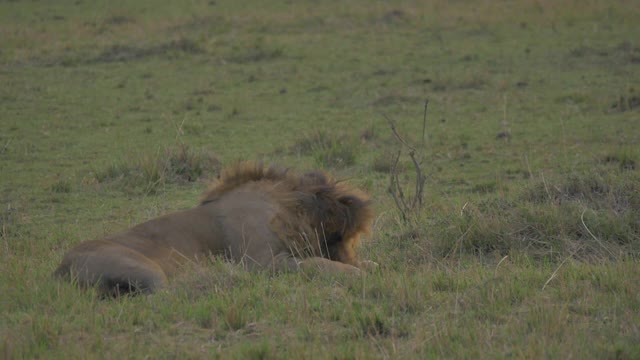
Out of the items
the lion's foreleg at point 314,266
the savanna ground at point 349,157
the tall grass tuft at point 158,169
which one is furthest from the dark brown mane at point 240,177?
the tall grass tuft at point 158,169

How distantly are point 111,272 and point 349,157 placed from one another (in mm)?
5463

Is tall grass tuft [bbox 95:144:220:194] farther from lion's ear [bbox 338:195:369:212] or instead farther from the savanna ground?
lion's ear [bbox 338:195:369:212]

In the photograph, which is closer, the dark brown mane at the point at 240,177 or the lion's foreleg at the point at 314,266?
the lion's foreleg at the point at 314,266

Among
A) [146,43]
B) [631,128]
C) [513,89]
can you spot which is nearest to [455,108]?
[513,89]

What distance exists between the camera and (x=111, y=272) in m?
5.67

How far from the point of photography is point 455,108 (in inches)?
→ 548

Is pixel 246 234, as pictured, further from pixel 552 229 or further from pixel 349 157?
pixel 349 157

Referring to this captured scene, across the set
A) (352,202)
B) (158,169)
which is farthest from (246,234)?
(158,169)

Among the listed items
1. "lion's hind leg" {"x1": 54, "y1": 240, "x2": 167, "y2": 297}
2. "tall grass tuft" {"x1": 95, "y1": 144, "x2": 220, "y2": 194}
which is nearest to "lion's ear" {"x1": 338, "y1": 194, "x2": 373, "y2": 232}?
"lion's hind leg" {"x1": 54, "y1": 240, "x2": 167, "y2": 297}

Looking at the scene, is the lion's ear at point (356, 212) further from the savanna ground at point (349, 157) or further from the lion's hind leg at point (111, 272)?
the lion's hind leg at point (111, 272)

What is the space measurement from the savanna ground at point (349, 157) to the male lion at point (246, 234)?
0.24 m

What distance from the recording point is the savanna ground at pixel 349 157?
4.80 metres

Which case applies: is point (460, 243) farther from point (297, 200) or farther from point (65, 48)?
point (65, 48)

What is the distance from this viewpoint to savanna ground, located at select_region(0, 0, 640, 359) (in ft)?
15.8
